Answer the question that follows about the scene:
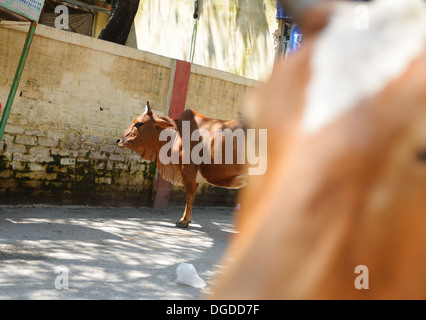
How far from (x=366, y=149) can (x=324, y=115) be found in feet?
0.32

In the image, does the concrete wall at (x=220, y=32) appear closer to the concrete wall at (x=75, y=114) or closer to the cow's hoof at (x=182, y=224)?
the concrete wall at (x=75, y=114)

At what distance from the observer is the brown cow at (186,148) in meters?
8.08

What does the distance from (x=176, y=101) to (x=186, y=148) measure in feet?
5.66

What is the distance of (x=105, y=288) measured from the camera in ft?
15.6

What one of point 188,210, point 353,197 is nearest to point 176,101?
point 188,210

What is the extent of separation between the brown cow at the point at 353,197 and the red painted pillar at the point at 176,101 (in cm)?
887

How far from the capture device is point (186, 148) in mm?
8305

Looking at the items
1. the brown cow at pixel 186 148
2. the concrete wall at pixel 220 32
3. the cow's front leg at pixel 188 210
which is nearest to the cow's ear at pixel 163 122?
the brown cow at pixel 186 148

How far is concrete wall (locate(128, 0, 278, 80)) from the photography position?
13.2m

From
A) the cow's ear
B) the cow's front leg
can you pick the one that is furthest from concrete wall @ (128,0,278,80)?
the cow's front leg

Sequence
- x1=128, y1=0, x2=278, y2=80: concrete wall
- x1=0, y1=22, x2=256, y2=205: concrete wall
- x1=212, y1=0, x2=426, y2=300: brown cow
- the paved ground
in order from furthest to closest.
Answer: x1=128, y1=0, x2=278, y2=80: concrete wall
x1=0, y1=22, x2=256, y2=205: concrete wall
the paved ground
x1=212, y1=0, x2=426, y2=300: brown cow

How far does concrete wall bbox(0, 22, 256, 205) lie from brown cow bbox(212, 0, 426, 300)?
291 inches

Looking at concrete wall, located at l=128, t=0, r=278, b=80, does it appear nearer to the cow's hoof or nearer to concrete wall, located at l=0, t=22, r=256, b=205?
concrete wall, located at l=0, t=22, r=256, b=205
